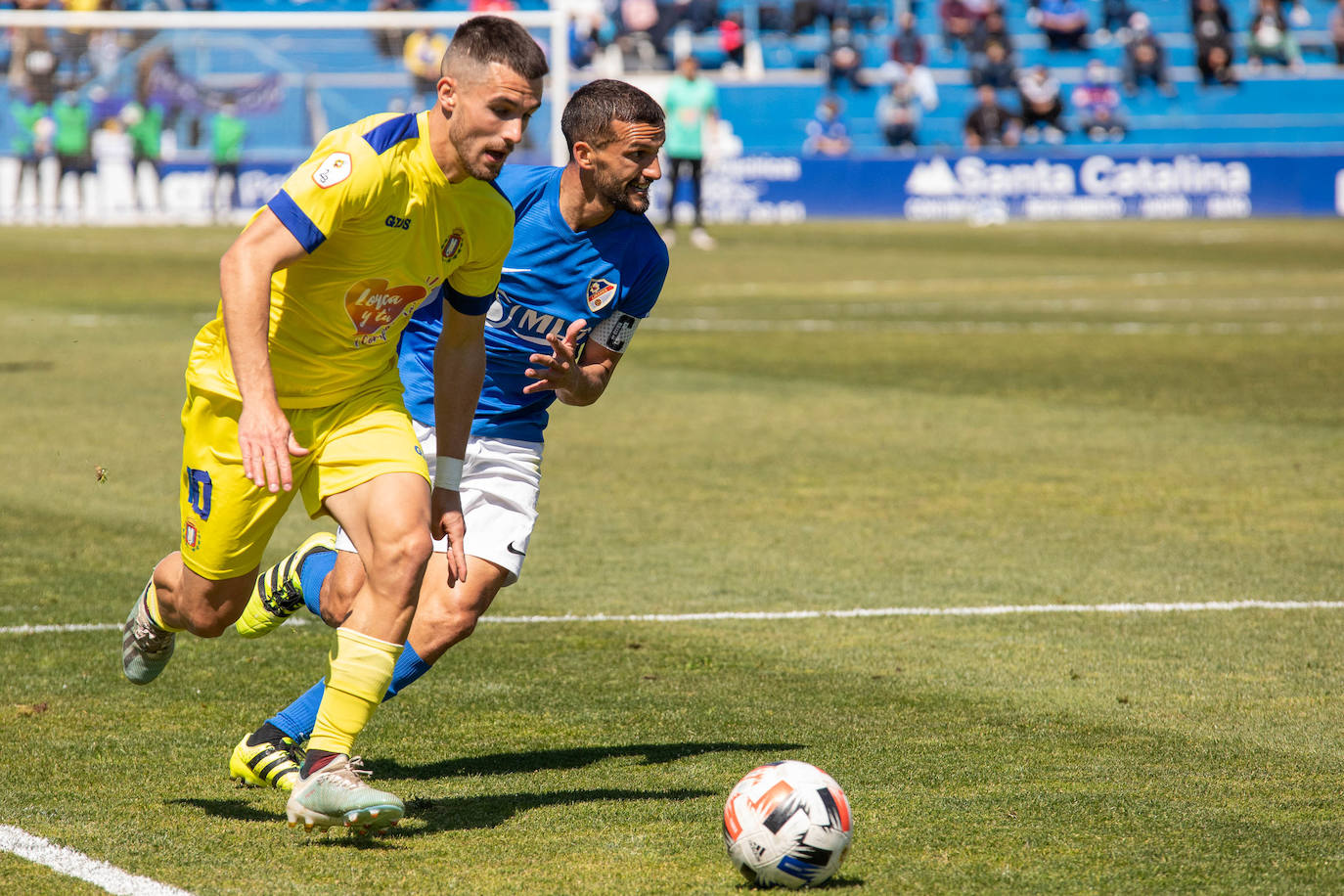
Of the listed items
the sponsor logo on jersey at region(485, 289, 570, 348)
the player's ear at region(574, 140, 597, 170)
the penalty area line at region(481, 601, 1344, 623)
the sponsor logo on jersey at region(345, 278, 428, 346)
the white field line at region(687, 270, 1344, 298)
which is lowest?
the white field line at region(687, 270, 1344, 298)

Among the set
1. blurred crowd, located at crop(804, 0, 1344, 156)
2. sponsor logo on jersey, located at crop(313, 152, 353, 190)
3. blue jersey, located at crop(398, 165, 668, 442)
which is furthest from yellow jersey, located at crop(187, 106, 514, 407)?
blurred crowd, located at crop(804, 0, 1344, 156)

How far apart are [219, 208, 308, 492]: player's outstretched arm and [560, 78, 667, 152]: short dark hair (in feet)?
4.40

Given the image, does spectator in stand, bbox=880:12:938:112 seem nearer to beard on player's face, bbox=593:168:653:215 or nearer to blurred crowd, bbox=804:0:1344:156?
blurred crowd, bbox=804:0:1344:156

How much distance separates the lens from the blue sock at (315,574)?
5367 mm

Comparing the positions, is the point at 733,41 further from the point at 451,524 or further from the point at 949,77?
the point at 451,524

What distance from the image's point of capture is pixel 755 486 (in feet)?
33.7

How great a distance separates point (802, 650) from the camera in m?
6.68

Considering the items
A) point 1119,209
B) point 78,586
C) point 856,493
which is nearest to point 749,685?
point 78,586

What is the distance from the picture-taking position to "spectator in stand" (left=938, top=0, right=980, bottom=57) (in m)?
42.8

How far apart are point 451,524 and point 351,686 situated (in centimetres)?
70

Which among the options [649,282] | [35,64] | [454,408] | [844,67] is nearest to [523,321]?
[649,282]

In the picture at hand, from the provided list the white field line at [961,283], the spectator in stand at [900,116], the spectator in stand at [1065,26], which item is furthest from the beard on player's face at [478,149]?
the spectator in stand at [1065,26]

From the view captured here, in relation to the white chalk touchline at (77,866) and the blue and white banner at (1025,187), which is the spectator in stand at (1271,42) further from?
the white chalk touchline at (77,866)

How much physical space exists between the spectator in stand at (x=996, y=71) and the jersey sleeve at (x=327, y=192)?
38.2 m
